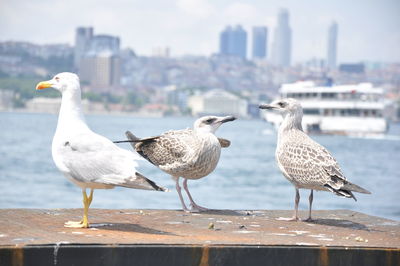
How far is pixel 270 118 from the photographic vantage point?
223 ft

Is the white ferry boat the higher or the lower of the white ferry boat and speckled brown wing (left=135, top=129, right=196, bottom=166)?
the lower

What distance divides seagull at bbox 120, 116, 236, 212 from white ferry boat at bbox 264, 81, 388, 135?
54.7m

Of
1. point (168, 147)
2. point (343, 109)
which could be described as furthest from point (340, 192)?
point (343, 109)

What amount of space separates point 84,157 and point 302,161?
5.70 feet

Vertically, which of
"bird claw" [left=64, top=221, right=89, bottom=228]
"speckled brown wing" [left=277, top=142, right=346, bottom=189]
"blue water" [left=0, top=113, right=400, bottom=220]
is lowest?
"blue water" [left=0, top=113, right=400, bottom=220]

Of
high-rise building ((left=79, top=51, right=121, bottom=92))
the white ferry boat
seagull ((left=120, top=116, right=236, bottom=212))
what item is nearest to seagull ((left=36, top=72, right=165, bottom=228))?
seagull ((left=120, top=116, right=236, bottom=212))

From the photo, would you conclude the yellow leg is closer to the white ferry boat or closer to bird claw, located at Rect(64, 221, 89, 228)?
bird claw, located at Rect(64, 221, 89, 228)

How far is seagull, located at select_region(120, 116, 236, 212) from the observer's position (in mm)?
6512

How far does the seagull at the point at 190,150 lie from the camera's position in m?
6.51

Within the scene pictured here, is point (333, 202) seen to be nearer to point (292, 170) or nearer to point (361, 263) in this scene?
point (292, 170)

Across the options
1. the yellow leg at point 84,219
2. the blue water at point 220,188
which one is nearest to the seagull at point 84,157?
the yellow leg at point 84,219

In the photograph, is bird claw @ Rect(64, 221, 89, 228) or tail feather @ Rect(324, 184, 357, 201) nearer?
bird claw @ Rect(64, 221, 89, 228)

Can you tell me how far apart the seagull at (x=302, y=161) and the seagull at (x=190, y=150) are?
1.47 ft

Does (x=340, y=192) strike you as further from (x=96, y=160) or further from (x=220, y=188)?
(x=220, y=188)
